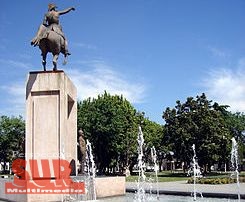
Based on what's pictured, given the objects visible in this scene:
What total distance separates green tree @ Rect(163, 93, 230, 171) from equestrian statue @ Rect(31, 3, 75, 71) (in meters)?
28.9

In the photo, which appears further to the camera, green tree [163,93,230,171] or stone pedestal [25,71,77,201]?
green tree [163,93,230,171]

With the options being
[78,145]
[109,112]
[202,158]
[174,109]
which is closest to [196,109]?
[174,109]

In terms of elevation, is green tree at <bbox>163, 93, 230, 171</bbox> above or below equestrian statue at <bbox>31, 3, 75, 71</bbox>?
below

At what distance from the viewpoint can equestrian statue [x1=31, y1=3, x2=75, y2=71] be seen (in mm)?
14688

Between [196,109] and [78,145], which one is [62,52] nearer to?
[78,145]

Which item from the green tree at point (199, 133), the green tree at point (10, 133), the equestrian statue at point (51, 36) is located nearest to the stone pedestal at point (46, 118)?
the equestrian statue at point (51, 36)

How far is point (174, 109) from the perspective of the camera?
46875 millimetres

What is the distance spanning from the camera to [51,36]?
14.7 meters

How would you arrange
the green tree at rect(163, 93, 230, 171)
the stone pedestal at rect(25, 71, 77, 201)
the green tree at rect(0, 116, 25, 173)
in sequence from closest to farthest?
the stone pedestal at rect(25, 71, 77, 201) → the green tree at rect(163, 93, 230, 171) → the green tree at rect(0, 116, 25, 173)

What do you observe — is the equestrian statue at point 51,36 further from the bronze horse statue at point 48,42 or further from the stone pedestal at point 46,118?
the stone pedestal at point 46,118

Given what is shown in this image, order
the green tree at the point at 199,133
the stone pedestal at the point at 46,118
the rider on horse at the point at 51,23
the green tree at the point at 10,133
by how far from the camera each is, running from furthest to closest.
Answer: the green tree at the point at 10,133 → the green tree at the point at 199,133 → the rider on horse at the point at 51,23 → the stone pedestal at the point at 46,118

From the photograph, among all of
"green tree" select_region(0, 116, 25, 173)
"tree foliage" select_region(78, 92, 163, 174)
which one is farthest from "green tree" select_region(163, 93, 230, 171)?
"green tree" select_region(0, 116, 25, 173)

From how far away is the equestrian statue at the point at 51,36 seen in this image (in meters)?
14.7

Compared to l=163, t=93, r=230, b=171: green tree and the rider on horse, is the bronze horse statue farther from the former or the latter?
l=163, t=93, r=230, b=171: green tree
